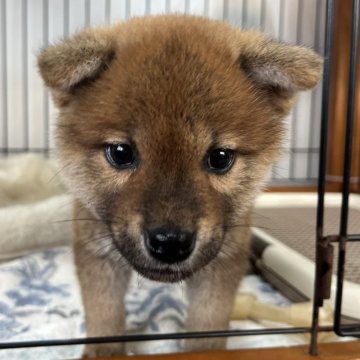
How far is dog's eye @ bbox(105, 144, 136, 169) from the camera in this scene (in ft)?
3.35

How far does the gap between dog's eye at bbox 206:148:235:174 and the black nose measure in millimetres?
190

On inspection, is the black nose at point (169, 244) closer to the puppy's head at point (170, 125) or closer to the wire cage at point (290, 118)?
the puppy's head at point (170, 125)

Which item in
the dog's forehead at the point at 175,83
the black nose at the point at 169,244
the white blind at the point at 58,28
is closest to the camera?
the black nose at the point at 169,244

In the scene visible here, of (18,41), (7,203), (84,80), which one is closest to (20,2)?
(18,41)

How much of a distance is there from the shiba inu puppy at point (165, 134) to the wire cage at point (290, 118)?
119 mm

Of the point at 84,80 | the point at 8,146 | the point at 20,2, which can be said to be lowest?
the point at 8,146

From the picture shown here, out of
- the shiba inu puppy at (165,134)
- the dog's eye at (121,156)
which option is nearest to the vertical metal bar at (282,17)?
the shiba inu puppy at (165,134)

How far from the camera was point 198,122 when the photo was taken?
99 cm

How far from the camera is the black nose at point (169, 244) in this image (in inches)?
34.8

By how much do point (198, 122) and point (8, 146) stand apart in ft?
5.16

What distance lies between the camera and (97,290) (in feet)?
4.31

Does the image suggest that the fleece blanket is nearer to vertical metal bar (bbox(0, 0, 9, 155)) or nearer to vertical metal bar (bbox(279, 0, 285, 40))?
vertical metal bar (bbox(0, 0, 9, 155))

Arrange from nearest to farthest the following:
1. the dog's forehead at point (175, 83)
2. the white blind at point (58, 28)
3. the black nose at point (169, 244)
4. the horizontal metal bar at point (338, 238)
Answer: the black nose at point (169, 244) < the dog's forehead at point (175, 83) < the horizontal metal bar at point (338, 238) < the white blind at point (58, 28)

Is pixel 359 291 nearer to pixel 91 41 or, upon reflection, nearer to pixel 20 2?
pixel 91 41
